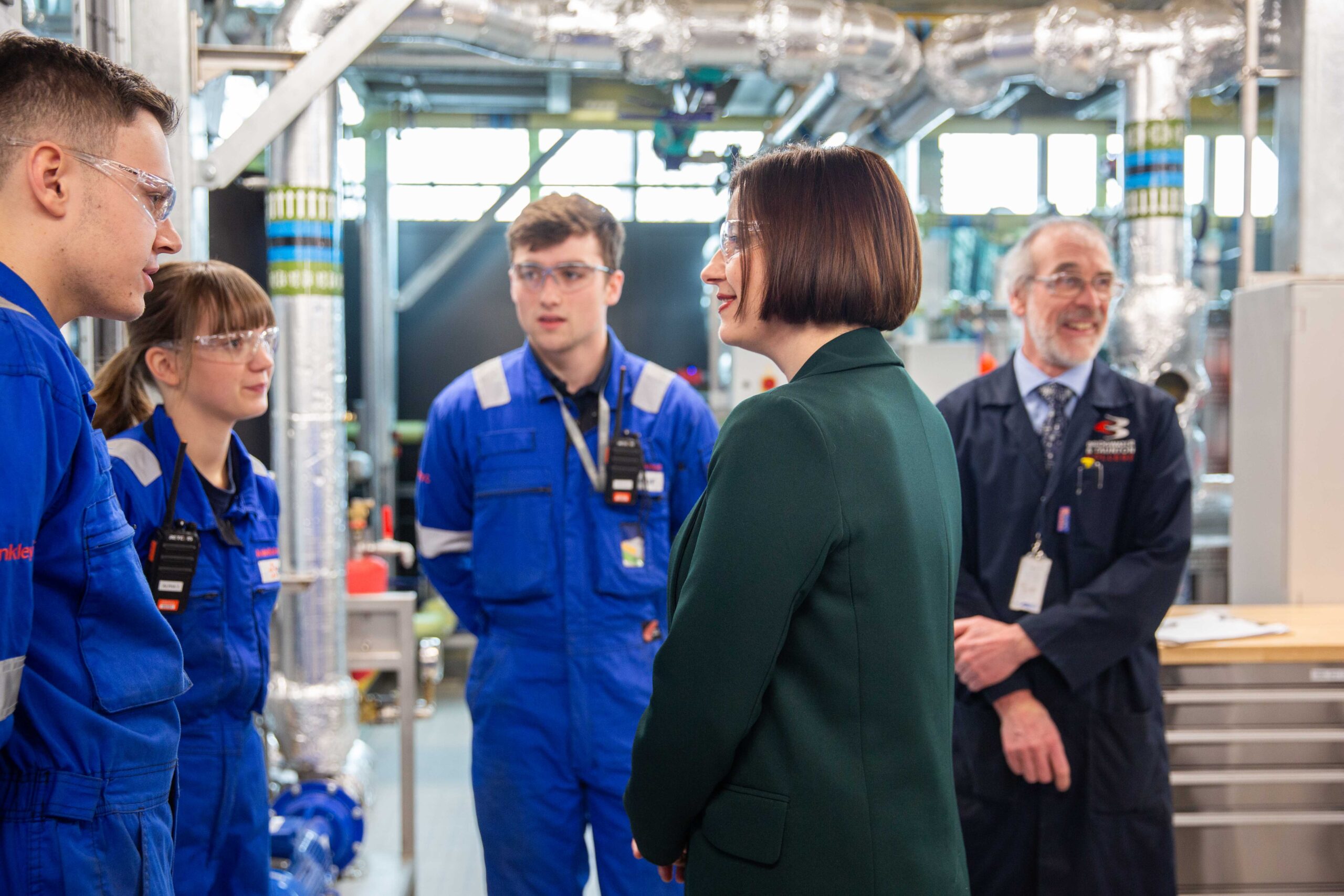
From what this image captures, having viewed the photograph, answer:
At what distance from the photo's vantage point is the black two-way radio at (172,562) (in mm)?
1620

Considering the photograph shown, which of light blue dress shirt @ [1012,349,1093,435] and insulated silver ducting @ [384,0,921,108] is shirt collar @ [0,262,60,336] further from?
insulated silver ducting @ [384,0,921,108]

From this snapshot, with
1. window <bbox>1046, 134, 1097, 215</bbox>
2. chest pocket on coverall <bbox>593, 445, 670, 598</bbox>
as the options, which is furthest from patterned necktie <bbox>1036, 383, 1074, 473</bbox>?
window <bbox>1046, 134, 1097, 215</bbox>

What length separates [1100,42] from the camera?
12.8 ft

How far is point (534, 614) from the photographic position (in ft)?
6.59

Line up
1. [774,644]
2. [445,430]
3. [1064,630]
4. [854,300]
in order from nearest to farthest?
1. [774,644]
2. [854,300]
3. [1064,630]
4. [445,430]

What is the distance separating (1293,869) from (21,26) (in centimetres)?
328

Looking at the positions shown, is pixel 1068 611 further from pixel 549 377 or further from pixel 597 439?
A: pixel 549 377

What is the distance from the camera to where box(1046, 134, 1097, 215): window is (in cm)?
835

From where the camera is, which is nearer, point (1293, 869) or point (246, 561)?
point (246, 561)

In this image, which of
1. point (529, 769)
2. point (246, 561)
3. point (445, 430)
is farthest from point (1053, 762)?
point (246, 561)

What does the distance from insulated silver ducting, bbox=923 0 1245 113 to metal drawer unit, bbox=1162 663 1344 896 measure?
2.44 m

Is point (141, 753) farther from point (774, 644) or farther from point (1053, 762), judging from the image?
point (1053, 762)

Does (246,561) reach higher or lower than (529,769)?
higher

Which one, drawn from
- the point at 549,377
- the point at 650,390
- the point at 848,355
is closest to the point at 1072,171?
the point at 650,390
